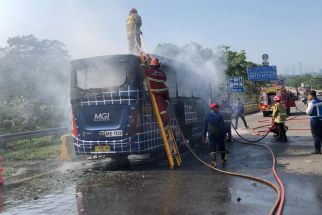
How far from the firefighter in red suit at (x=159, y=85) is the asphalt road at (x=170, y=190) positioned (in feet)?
4.73

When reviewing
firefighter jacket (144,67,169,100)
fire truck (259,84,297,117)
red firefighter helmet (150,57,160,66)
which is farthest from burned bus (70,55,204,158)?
fire truck (259,84,297,117)

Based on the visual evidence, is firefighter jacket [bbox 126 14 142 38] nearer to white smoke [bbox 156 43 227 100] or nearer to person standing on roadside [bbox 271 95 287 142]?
white smoke [bbox 156 43 227 100]

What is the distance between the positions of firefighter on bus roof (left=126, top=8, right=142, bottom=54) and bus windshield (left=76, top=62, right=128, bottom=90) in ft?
8.44

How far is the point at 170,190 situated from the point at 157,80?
3.66m

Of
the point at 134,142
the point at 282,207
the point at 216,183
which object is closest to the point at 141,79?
the point at 134,142

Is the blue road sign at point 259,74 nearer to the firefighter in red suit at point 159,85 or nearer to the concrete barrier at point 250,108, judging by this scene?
the concrete barrier at point 250,108

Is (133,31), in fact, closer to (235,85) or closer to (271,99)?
(235,85)

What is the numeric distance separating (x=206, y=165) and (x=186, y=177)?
52.7 inches

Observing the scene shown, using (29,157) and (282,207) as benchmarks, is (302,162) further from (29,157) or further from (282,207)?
(29,157)

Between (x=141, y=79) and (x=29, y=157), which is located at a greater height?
(x=141, y=79)

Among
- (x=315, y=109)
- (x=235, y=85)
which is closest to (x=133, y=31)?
(x=315, y=109)

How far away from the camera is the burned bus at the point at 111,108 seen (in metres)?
10.2

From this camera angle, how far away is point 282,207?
627 cm

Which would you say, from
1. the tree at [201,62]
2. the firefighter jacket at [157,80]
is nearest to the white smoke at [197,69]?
the tree at [201,62]
